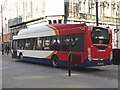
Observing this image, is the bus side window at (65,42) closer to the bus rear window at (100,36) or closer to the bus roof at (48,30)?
the bus roof at (48,30)

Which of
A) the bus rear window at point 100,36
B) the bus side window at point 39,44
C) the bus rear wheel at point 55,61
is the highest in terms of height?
the bus rear window at point 100,36

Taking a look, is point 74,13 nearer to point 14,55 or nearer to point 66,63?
point 14,55

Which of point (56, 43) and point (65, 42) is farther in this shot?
point (56, 43)

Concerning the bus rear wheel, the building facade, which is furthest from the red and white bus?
the building facade

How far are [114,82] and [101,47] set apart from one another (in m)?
5.58

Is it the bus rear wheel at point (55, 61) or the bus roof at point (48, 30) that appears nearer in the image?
the bus roof at point (48, 30)

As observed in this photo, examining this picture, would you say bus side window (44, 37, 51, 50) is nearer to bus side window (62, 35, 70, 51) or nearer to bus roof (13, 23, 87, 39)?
bus roof (13, 23, 87, 39)

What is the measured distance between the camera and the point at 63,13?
43.2 metres

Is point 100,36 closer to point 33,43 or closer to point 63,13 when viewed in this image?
point 33,43

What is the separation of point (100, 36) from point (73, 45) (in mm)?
1691

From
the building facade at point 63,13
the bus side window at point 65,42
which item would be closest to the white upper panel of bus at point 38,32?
the bus side window at point 65,42

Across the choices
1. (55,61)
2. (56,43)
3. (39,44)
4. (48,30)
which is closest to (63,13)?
(39,44)

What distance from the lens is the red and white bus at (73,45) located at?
59.9ft

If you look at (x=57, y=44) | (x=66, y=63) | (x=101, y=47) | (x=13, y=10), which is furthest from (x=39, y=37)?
(x=13, y=10)
